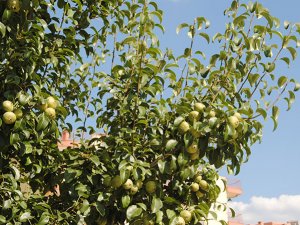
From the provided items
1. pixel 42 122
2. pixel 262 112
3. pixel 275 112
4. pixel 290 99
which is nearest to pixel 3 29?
pixel 42 122

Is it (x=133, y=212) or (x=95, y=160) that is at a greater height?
(x=95, y=160)

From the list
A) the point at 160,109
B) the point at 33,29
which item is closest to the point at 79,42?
the point at 33,29

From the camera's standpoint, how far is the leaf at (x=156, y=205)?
138 inches

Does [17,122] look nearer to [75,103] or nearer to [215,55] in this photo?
[75,103]

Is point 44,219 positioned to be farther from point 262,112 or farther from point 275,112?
point 275,112

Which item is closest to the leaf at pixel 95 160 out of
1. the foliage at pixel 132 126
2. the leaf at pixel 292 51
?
the foliage at pixel 132 126

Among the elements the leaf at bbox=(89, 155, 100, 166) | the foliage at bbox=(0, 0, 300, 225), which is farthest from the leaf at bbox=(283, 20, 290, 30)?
the leaf at bbox=(89, 155, 100, 166)

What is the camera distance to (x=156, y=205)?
3.53 m

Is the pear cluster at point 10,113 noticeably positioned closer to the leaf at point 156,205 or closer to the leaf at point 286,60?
the leaf at point 156,205

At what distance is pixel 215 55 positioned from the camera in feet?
12.5

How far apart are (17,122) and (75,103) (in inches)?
48.6

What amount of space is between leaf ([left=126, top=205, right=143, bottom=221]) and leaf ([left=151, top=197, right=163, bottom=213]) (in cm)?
10

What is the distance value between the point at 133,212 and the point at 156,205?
0.18 meters

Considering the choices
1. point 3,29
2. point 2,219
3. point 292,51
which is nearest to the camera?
point 2,219
